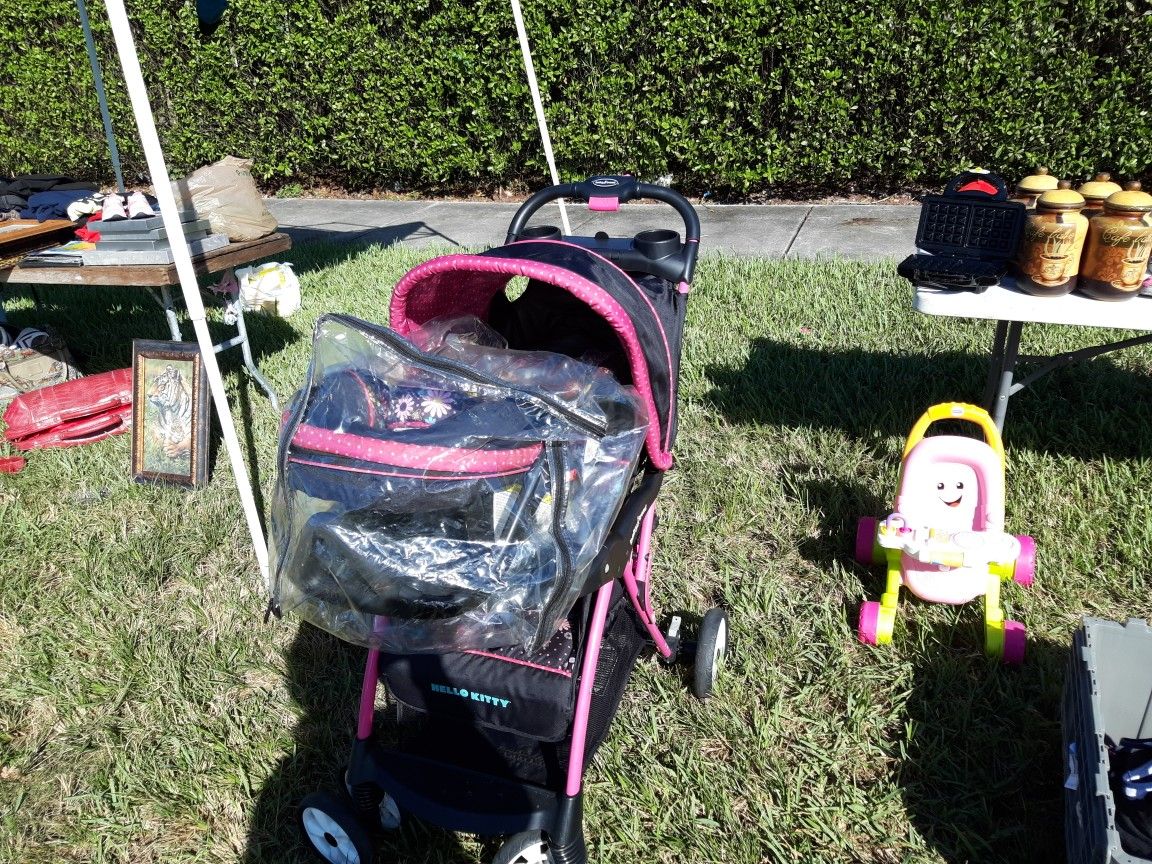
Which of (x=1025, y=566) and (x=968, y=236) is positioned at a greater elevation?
(x=968, y=236)

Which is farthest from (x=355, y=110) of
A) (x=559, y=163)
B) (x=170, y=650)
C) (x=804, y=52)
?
(x=170, y=650)

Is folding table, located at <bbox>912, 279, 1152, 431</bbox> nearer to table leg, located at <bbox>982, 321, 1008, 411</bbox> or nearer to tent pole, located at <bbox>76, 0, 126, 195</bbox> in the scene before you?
table leg, located at <bbox>982, 321, 1008, 411</bbox>

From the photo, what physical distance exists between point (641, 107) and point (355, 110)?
3.08 m

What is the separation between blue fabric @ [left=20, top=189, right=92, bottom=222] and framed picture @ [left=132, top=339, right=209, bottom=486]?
3.67 ft

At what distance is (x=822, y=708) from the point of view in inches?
99.6

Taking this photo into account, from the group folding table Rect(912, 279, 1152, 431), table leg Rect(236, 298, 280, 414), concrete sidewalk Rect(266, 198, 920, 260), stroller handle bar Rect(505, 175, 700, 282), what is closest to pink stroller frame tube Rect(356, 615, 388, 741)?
stroller handle bar Rect(505, 175, 700, 282)

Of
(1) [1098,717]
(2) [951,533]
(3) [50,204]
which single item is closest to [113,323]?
(3) [50,204]

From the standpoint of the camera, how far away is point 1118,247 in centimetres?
247

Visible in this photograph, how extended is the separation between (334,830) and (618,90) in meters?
6.99

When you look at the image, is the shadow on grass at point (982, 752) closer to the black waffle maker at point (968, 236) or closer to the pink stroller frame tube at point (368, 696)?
the black waffle maker at point (968, 236)

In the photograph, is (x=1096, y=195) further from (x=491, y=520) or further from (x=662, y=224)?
(x=662, y=224)

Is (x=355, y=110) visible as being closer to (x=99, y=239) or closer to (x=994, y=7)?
(x=99, y=239)

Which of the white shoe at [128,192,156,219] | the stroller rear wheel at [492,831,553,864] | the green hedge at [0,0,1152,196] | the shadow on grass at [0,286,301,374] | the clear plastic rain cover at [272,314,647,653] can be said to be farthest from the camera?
the green hedge at [0,0,1152,196]

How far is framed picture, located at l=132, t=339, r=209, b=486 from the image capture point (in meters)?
3.88
